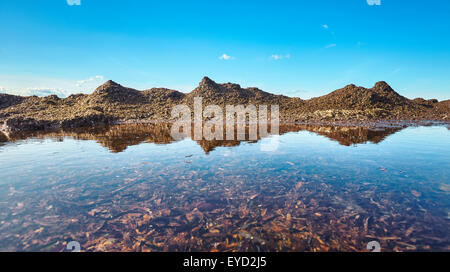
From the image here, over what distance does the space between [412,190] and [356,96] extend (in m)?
67.4

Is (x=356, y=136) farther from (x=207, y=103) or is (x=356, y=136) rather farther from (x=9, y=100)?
(x=9, y=100)

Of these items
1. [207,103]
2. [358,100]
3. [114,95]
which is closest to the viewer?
[358,100]

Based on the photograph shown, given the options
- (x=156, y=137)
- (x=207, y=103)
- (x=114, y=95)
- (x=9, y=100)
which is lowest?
(x=156, y=137)

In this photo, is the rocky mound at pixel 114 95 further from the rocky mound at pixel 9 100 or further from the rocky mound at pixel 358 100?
the rocky mound at pixel 358 100

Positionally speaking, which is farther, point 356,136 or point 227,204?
point 356,136

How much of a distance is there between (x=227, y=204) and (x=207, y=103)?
6952cm

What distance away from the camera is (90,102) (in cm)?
7306

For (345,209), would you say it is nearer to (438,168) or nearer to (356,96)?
(438,168)

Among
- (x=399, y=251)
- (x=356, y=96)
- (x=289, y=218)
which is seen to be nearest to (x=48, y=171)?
(x=289, y=218)

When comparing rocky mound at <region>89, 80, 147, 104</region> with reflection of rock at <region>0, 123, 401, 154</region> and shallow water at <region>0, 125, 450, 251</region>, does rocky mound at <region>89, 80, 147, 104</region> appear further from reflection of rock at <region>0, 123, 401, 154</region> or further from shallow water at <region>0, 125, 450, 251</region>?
shallow water at <region>0, 125, 450, 251</region>

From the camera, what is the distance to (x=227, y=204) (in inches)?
259

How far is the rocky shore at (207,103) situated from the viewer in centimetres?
4556

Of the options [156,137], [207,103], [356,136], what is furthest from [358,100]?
[156,137]
